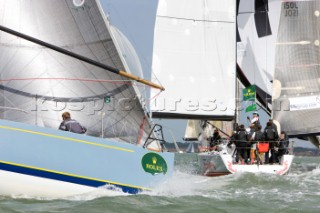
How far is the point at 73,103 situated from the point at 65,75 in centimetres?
55

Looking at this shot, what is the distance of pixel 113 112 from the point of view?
1234 centimetres

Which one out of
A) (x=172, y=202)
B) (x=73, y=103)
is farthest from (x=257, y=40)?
(x=172, y=202)

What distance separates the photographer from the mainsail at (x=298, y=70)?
26.5m

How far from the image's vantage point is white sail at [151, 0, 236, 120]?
24.6m

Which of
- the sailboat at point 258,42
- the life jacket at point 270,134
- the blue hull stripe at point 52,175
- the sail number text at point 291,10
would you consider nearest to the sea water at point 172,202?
the blue hull stripe at point 52,175

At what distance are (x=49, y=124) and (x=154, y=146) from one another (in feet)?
6.30

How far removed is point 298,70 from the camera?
2758 centimetres

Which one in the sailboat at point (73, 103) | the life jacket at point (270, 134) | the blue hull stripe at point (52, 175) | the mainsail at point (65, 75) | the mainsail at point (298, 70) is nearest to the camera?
the blue hull stripe at point (52, 175)

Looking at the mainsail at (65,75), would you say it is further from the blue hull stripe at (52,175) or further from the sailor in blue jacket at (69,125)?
the blue hull stripe at (52,175)

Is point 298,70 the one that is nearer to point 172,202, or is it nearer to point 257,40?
point 257,40

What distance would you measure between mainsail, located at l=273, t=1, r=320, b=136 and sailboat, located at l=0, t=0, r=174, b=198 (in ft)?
48.7

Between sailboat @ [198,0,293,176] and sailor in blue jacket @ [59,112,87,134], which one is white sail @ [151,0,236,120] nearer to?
sailboat @ [198,0,293,176]

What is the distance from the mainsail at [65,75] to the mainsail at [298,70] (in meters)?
14.8

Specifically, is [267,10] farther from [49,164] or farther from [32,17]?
[49,164]
